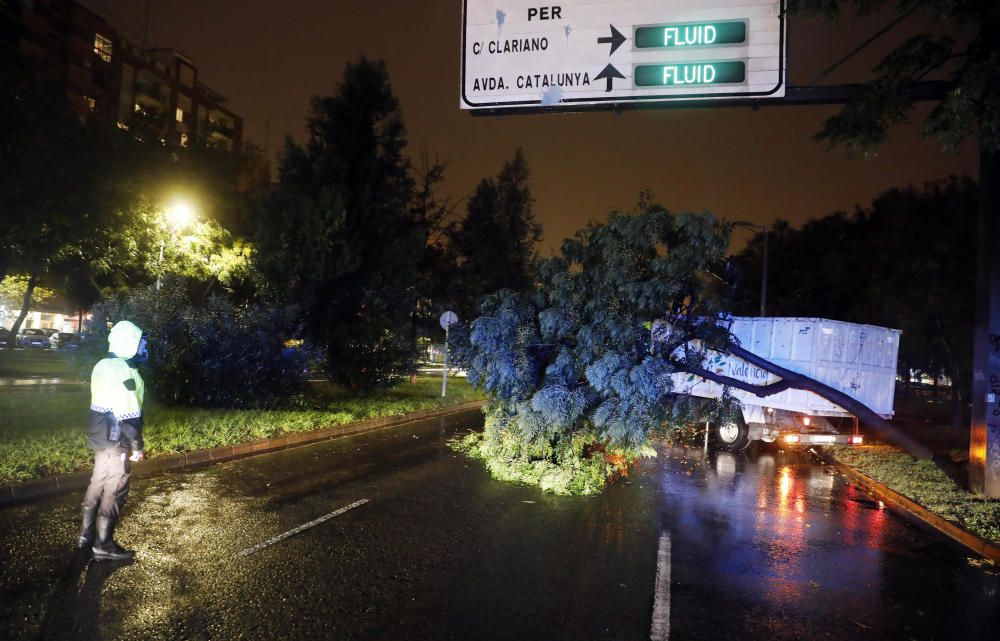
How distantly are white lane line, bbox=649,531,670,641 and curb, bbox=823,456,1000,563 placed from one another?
348 centimetres

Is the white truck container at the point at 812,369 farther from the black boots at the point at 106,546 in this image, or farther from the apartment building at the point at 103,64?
the apartment building at the point at 103,64

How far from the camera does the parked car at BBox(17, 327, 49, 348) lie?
5291cm

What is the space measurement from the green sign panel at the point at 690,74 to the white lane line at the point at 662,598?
236 inches

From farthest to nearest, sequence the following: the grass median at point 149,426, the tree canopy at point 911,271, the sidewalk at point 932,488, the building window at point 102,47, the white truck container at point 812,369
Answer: the building window at point 102,47 → the tree canopy at point 911,271 → the white truck container at point 812,369 → the grass median at point 149,426 → the sidewalk at point 932,488

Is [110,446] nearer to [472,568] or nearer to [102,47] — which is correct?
[472,568]

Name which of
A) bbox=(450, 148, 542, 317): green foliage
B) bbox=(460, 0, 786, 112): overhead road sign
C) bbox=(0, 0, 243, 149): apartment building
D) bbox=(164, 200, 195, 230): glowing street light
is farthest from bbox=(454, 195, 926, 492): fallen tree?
bbox=(0, 0, 243, 149): apartment building

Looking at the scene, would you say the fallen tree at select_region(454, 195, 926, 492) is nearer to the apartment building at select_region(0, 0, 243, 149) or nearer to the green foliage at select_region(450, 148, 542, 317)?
the green foliage at select_region(450, 148, 542, 317)

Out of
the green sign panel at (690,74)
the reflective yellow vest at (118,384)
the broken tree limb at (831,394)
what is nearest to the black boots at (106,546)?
the reflective yellow vest at (118,384)

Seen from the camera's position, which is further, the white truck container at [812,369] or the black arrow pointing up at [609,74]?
the white truck container at [812,369]

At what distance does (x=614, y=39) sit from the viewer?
31.8 feet

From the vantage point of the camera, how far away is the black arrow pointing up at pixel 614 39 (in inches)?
380

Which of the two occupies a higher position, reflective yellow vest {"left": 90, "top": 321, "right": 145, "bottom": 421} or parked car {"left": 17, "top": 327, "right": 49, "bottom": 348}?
reflective yellow vest {"left": 90, "top": 321, "right": 145, "bottom": 421}

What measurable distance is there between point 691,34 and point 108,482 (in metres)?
8.70

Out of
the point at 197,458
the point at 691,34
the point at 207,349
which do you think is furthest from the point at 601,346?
the point at 207,349
